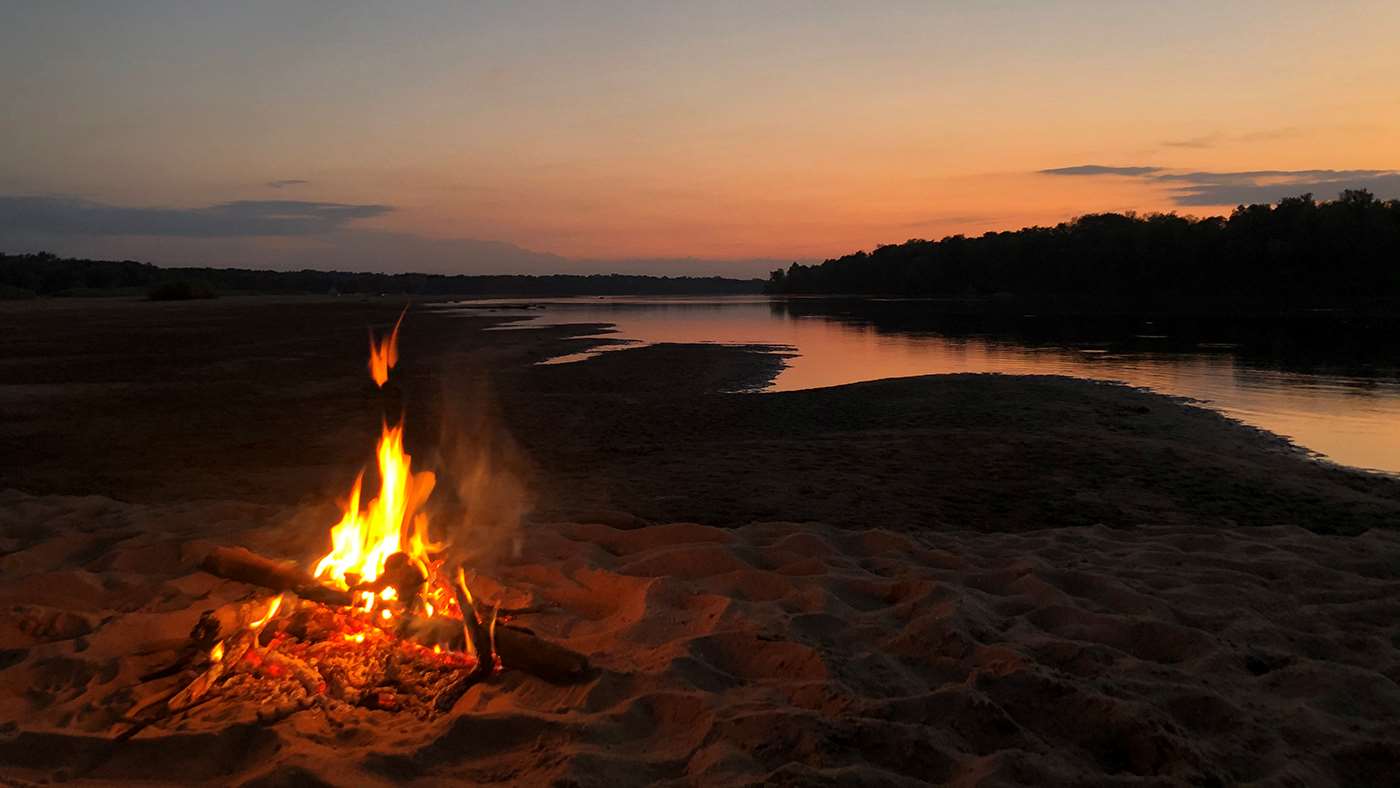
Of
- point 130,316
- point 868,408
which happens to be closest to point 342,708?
point 868,408

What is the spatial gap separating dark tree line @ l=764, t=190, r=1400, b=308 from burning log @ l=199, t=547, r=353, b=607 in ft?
277

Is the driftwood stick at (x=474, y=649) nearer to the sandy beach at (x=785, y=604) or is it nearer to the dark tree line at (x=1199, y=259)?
the sandy beach at (x=785, y=604)

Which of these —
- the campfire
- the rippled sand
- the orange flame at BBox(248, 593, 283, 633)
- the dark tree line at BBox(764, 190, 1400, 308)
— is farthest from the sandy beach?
the dark tree line at BBox(764, 190, 1400, 308)

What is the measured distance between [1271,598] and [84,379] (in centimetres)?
2153

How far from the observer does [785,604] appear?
188 inches

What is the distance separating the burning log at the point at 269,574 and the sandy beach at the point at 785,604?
0.51 ft

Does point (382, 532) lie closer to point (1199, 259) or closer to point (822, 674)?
point (822, 674)

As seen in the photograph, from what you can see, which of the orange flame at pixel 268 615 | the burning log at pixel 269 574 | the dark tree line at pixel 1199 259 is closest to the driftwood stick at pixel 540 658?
the burning log at pixel 269 574

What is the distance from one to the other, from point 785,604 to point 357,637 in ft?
7.75

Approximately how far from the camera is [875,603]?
4.93m

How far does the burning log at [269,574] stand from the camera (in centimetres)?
438

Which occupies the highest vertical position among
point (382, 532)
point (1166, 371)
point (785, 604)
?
point (382, 532)

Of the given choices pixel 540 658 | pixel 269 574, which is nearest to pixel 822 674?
pixel 540 658

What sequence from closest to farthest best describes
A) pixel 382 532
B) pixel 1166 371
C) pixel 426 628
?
pixel 426 628, pixel 382 532, pixel 1166 371
